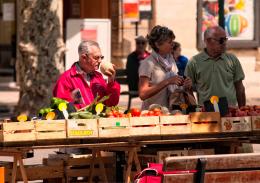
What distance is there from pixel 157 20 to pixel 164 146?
19.4 metres

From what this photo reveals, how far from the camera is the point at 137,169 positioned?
9.54 meters

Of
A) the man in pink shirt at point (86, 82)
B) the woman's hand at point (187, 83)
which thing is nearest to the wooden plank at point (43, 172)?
the man in pink shirt at point (86, 82)

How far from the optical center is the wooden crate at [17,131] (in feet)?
28.5

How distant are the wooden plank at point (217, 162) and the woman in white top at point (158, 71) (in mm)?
2502

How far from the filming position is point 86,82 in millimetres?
10047

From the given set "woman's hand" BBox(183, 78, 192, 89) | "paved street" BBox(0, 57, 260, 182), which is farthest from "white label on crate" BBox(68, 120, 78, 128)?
"paved street" BBox(0, 57, 260, 182)

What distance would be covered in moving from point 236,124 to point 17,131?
195 centimetres

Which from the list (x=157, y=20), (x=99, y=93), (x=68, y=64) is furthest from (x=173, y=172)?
(x=157, y=20)

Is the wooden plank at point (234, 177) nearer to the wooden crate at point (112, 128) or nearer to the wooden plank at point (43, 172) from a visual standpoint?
the wooden crate at point (112, 128)

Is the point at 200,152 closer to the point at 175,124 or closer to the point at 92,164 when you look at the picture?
the point at 175,124

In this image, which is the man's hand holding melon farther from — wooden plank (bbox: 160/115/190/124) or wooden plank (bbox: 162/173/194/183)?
wooden plank (bbox: 162/173/194/183)

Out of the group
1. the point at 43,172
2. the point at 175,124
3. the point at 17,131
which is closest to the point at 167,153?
the point at 175,124

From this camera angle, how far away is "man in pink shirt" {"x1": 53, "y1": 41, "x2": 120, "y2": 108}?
9.92 meters

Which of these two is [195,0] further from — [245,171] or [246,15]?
[245,171]
